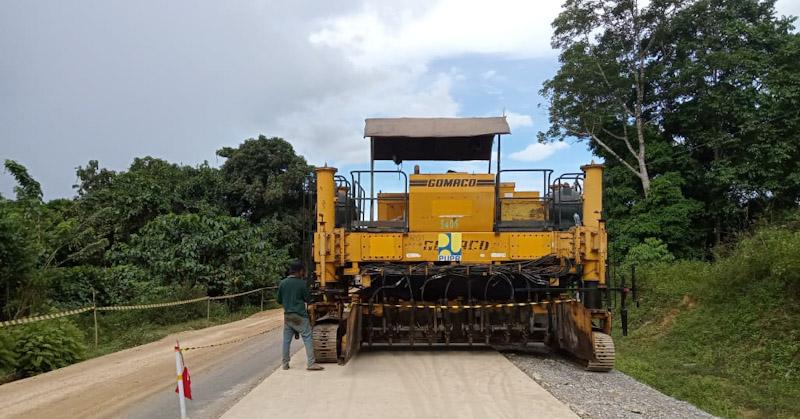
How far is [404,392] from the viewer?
743 cm

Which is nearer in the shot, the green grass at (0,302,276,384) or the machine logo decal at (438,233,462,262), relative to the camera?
the machine logo decal at (438,233,462,262)

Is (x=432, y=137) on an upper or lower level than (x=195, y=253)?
upper

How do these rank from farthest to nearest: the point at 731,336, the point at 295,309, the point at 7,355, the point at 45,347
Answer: the point at 731,336
the point at 45,347
the point at 7,355
the point at 295,309

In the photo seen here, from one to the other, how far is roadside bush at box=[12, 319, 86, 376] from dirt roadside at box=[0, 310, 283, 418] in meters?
0.37

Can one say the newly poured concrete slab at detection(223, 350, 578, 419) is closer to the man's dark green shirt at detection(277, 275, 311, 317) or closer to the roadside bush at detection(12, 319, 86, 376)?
the man's dark green shirt at detection(277, 275, 311, 317)

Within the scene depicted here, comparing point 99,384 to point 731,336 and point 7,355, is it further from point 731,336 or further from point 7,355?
point 731,336

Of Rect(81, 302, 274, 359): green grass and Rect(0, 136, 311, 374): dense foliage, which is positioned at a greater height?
Rect(0, 136, 311, 374): dense foliage

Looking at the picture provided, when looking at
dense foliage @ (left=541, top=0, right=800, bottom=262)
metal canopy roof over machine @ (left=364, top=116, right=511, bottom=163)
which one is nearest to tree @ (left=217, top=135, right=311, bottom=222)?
dense foliage @ (left=541, top=0, right=800, bottom=262)

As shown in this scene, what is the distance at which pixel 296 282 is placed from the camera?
934 centimetres

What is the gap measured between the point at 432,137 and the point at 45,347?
312 inches

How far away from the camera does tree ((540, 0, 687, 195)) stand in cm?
2694

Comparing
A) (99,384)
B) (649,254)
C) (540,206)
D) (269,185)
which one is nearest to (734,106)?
(649,254)

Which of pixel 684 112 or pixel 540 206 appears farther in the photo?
pixel 684 112

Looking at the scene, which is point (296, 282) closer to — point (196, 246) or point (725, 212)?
point (196, 246)
